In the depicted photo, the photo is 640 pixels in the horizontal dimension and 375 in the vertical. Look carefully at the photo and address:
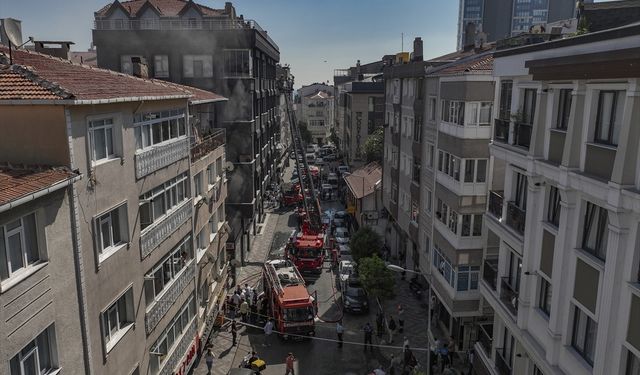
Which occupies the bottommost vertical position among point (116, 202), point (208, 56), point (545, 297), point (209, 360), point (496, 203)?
point (209, 360)

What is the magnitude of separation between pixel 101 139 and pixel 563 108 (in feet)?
41.8

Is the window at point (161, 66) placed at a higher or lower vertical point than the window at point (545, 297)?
higher

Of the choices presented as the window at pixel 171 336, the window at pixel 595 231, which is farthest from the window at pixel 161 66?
the window at pixel 595 231

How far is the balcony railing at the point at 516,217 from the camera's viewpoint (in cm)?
1704

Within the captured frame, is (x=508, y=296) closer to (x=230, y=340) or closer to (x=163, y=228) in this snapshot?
(x=163, y=228)

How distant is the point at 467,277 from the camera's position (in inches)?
965

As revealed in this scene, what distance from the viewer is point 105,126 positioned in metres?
13.7

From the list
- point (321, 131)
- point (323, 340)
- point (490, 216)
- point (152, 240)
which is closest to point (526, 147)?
point (490, 216)

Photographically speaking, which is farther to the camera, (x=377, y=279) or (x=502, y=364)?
(x=377, y=279)

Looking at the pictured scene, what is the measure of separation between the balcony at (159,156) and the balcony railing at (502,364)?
550 inches

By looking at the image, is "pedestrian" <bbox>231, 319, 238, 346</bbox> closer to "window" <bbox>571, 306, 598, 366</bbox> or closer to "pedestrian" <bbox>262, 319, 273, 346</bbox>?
"pedestrian" <bbox>262, 319, 273, 346</bbox>

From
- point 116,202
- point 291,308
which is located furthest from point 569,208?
point 291,308

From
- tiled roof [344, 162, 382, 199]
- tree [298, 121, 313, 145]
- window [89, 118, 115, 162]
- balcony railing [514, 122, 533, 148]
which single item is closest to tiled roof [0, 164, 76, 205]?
window [89, 118, 115, 162]

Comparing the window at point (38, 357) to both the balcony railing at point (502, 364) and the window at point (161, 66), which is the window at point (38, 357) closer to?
the balcony railing at point (502, 364)
